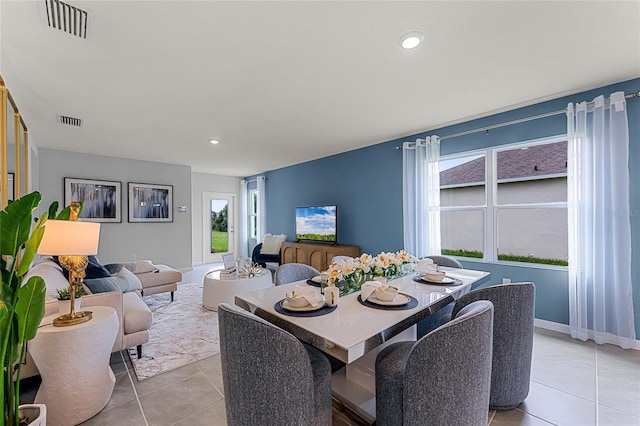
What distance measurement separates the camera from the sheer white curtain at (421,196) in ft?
12.5

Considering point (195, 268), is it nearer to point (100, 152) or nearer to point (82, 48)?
point (100, 152)

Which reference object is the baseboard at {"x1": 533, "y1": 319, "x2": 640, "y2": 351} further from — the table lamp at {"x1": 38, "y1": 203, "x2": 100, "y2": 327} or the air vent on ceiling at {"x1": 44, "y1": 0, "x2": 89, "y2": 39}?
the air vent on ceiling at {"x1": 44, "y1": 0, "x2": 89, "y2": 39}

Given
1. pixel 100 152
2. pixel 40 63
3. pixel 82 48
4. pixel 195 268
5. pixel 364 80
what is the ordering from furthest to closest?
1. pixel 195 268
2. pixel 100 152
3. pixel 364 80
4. pixel 40 63
5. pixel 82 48

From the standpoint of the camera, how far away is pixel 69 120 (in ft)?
11.3

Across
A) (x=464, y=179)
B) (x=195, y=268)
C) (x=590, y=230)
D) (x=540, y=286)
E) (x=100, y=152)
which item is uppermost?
(x=100, y=152)

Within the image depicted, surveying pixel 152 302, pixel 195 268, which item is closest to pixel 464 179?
Result: pixel 152 302

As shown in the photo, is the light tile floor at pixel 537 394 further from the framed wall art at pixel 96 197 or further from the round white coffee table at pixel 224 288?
the framed wall art at pixel 96 197

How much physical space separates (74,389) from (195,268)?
540cm

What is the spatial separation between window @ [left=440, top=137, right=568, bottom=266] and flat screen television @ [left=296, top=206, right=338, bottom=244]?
198cm

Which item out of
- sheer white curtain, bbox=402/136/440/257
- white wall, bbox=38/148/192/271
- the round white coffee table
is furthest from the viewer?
white wall, bbox=38/148/192/271

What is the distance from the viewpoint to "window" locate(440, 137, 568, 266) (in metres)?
3.08

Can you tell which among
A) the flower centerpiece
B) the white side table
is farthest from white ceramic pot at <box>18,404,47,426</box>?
the flower centerpiece

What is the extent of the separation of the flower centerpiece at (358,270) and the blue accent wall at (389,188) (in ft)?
6.55

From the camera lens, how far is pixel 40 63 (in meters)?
2.16
